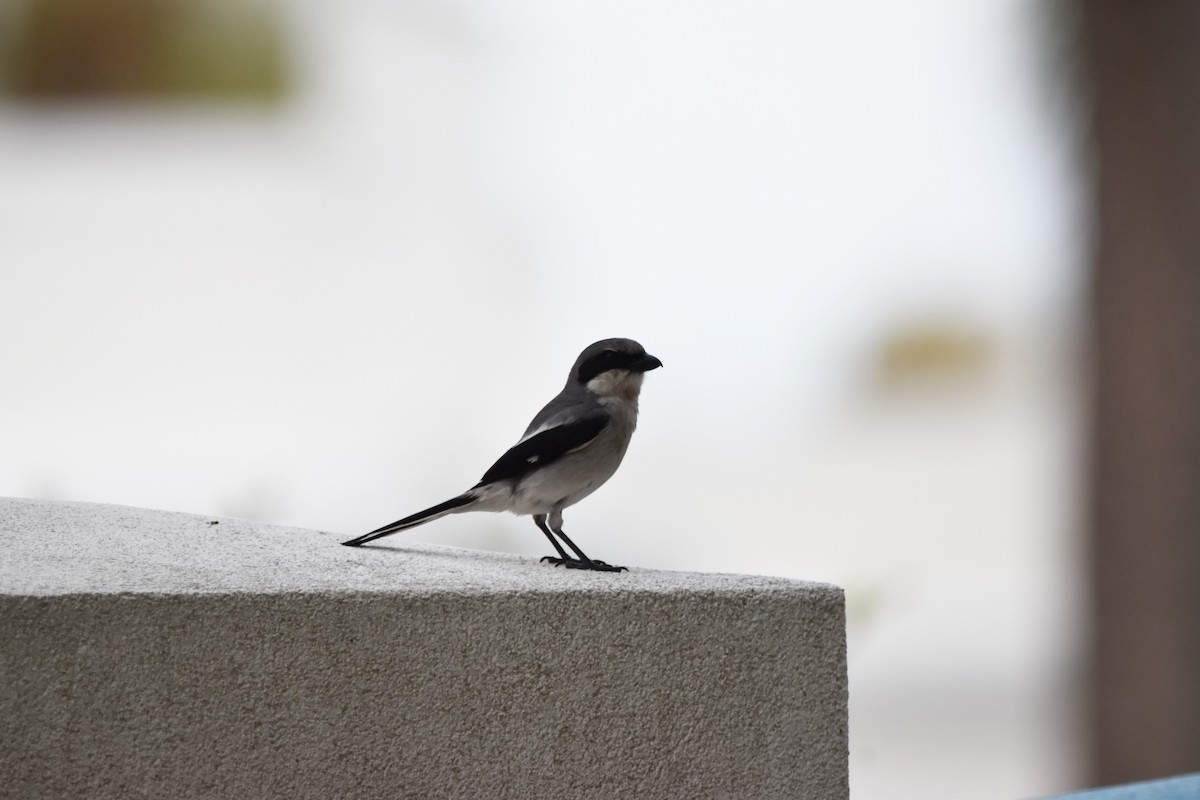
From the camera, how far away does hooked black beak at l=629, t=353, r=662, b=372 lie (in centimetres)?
210

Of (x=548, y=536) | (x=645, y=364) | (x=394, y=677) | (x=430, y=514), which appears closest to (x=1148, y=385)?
(x=645, y=364)

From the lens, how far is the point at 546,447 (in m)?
2.02

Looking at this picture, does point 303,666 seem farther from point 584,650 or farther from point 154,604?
point 584,650

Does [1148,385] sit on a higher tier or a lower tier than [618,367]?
lower

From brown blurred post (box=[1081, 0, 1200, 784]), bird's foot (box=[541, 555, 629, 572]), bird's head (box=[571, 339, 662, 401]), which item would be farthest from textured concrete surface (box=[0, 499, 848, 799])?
brown blurred post (box=[1081, 0, 1200, 784])

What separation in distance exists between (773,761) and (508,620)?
470 millimetres

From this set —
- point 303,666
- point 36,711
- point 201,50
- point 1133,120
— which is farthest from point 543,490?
point 1133,120

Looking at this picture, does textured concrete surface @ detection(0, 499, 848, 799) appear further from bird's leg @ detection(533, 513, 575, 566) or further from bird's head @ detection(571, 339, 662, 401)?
bird's head @ detection(571, 339, 662, 401)

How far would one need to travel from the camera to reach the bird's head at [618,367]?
6.92ft

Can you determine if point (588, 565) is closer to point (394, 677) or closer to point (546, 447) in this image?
point (546, 447)

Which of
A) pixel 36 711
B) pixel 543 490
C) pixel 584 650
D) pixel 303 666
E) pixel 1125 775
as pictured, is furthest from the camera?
pixel 1125 775

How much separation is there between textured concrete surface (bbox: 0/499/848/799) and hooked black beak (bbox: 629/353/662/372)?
0.38m

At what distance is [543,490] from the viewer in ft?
6.68

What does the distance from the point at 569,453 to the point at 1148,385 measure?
2.32 metres
